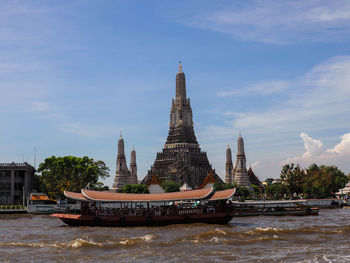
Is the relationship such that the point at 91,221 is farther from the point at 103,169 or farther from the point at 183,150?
the point at 183,150

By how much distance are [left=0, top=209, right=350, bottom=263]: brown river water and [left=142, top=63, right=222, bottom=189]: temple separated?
260 feet

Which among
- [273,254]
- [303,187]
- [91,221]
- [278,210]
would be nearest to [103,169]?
[303,187]

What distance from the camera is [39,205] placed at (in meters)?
77.0

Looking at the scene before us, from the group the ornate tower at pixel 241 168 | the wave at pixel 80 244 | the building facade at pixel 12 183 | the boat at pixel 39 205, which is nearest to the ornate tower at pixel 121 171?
the ornate tower at pixel 241 168

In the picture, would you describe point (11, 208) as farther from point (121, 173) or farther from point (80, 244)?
point (121, 173)

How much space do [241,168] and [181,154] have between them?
15.9 m

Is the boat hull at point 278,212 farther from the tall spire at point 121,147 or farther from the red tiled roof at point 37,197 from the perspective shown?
the tall spire at point 121,147

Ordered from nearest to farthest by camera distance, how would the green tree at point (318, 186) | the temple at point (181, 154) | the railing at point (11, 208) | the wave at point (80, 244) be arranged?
1. the wave at point (80, 244)
2. the railing at point (11, 208)
3. the green tree at point (318, 186)
4. the temple at point (181, 154)

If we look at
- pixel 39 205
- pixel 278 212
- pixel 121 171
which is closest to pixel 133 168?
pixel 121 171

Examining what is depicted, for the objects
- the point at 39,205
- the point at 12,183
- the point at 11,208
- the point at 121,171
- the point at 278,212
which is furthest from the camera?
the point at 121,171

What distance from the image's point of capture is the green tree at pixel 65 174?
3531 inches

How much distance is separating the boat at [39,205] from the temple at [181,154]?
40.8 meters

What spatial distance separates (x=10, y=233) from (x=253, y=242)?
66.9ft

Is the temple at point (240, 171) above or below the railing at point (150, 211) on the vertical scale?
above
